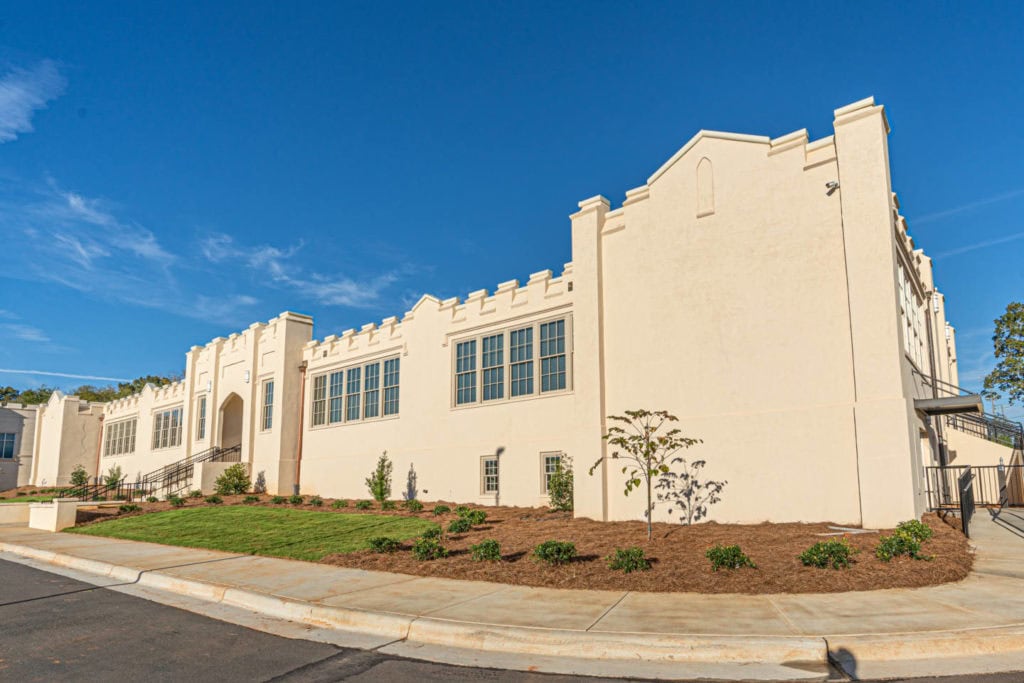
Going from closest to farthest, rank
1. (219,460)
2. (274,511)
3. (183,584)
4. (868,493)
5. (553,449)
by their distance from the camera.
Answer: (183,584)
(868,493)
(553,449)
(274,511)
(219,460)

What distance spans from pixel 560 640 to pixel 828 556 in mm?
5090

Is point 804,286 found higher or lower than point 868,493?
higher

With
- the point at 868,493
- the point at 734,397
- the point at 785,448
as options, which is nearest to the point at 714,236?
the point at 734,397

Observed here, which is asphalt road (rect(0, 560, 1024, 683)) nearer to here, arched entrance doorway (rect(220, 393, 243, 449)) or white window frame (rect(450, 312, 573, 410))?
white window frame (rect(450, 312, 573, 410))

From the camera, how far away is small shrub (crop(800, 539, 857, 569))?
9.84 meters

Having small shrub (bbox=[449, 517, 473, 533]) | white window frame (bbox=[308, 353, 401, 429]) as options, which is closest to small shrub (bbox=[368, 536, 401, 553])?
small shrub (bbox=[449, 517, 473, 533])

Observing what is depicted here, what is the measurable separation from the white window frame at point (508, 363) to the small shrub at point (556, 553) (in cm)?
943

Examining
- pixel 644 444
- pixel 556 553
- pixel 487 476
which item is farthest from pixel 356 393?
pixel 556 553

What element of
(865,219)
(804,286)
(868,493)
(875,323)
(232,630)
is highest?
(865,219)

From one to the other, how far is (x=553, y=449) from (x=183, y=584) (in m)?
11.6

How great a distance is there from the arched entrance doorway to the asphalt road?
96.4 ft

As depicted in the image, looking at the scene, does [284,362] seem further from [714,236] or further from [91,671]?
[91,671]

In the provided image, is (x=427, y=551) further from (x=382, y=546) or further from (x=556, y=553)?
(x=556, y=553)

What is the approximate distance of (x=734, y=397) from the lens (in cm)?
1571
